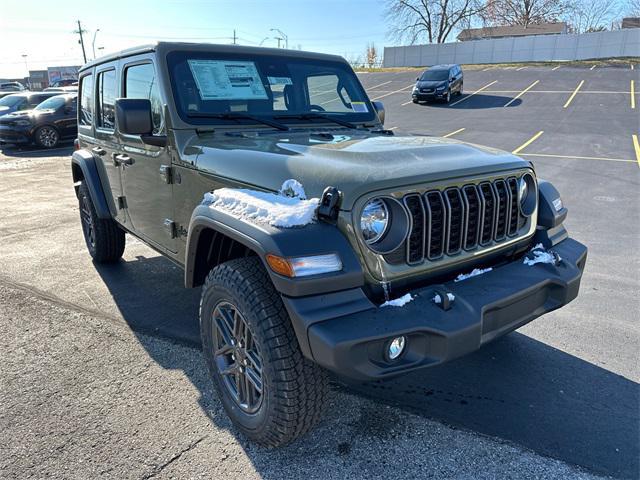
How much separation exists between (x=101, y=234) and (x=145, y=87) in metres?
2.04

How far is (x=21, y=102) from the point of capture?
649 inches

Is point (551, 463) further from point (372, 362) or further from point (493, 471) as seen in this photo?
point (372, 362)

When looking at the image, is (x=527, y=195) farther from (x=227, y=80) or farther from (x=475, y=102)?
(x=475, y=102)

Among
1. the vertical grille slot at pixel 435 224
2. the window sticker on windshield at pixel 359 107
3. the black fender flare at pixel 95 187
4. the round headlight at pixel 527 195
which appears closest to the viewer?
the vertical grille slot at pixel 435 224

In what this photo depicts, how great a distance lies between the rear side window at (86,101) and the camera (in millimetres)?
4742

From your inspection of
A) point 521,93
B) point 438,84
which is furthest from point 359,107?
point 521,93

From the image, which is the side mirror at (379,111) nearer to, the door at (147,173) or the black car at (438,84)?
the door at (147,173)

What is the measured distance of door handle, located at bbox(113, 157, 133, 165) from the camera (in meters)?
3.83

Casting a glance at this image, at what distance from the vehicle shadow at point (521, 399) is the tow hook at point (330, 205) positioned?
48.5 inches

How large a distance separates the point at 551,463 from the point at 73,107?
1648 centimetres

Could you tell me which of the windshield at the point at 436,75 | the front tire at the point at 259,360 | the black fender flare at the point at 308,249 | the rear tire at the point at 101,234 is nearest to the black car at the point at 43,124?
the rear tire at the point at 101,234

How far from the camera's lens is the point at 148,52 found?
3418 millimetres

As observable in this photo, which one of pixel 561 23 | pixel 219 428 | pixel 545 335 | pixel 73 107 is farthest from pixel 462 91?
pixel 561 23

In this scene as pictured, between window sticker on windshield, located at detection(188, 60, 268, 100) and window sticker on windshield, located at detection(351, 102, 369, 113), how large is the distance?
82cm
